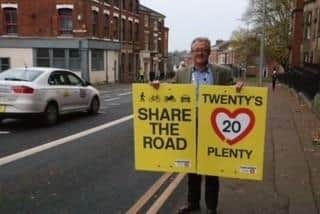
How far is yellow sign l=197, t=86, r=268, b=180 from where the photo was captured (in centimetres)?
537

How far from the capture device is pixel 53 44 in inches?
1708

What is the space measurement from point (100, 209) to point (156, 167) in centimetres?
106

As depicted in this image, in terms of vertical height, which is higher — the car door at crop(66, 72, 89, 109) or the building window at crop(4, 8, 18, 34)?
the building window at crop(4, 8, 18, 34)

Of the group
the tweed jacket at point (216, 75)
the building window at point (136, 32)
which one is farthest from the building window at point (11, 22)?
the tweed jacket at point (216, 75)

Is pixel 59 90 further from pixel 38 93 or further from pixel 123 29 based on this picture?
pixel 123 29

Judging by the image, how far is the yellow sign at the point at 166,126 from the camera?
18.2 feet

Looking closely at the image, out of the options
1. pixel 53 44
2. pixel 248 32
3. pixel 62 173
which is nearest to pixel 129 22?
pixel 53 44

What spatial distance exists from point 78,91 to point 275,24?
6301 centimetres

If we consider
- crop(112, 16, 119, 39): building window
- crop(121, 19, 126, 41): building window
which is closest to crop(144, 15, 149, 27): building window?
crop(121, 19, 126, 41): building window

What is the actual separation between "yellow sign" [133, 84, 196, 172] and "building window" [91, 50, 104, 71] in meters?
40.3

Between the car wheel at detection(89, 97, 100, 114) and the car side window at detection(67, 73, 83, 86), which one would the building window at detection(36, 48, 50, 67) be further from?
the car side window at detection(67, 73, 83, 86)

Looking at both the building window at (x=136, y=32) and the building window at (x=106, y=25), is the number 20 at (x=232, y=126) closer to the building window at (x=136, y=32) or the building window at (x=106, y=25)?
the building window at (x=106, y=25)

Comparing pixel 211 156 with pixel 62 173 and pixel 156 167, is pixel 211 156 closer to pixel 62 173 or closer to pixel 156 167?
pixel 156 167

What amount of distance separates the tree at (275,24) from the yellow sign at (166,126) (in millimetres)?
68397
